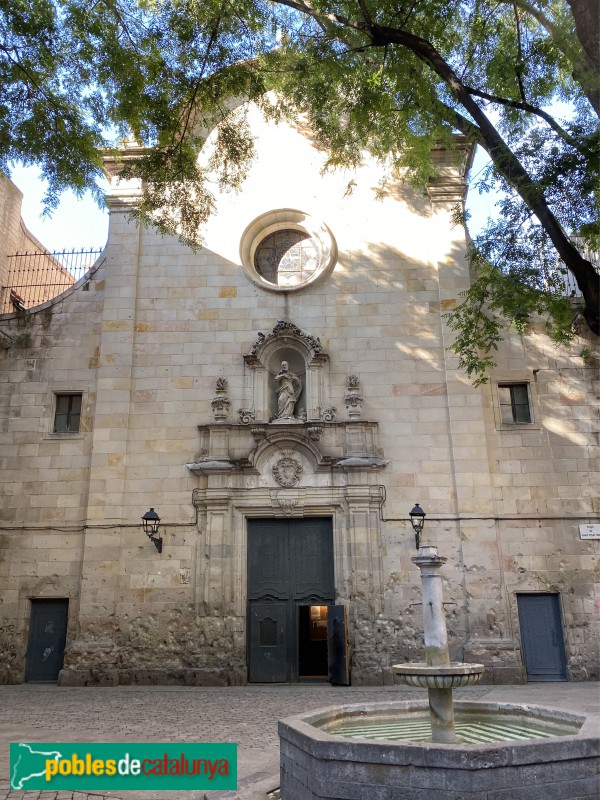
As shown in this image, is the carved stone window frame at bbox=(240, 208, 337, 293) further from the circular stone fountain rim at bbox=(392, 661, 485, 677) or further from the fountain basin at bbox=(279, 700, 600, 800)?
the fountain basin at bbox=(279, 700, 600, 800)

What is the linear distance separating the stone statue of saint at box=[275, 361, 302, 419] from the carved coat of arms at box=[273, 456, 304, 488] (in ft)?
3.26

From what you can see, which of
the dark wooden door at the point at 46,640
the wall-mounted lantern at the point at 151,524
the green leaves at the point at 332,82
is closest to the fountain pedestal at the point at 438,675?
the green leaves at the point at 332,82

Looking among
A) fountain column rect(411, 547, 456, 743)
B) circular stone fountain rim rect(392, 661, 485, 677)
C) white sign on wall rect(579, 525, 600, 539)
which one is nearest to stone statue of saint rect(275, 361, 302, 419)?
white sign on wall rect(579, 525, 600, 539)

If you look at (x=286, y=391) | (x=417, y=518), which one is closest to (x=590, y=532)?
(x=417, y=518)

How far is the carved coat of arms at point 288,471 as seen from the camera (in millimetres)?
14258

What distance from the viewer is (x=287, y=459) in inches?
564

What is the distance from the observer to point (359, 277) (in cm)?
1550

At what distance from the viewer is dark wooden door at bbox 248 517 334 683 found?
1355cm

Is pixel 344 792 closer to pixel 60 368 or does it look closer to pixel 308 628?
pixel 308 628

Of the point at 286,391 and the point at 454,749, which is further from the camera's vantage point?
the point at 286,391

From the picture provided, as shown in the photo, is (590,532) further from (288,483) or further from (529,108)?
(529,108)

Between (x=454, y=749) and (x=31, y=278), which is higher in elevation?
(x=31, y=278)

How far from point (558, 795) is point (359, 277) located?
40.2 feet

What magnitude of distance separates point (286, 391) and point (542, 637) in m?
7.26
